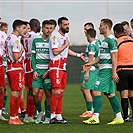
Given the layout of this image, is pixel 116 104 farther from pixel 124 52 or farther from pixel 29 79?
pixel 29 79

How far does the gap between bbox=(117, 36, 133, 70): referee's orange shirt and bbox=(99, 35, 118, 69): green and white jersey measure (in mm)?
Answer: 451

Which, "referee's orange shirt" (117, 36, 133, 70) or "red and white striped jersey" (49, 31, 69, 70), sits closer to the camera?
"red and white striped jersey" (49, 31, 69, 70)

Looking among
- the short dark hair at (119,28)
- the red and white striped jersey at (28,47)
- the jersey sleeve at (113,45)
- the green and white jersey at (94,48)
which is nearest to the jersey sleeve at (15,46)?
the red and white striped jersey at (28,47)

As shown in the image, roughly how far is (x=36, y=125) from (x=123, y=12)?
15836mm

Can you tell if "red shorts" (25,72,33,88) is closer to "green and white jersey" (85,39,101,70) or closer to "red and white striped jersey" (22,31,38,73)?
"red and white striped jersey" (22,31,38,73)

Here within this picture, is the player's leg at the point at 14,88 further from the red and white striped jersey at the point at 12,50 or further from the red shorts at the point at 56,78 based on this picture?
the red shorts at the point at 56,78

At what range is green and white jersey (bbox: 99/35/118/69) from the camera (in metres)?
11.6

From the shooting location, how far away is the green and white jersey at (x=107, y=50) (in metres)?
11.6

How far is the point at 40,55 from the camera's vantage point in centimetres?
1208

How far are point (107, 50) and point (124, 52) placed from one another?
21.5 inches

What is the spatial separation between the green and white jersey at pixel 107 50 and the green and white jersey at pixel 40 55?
40.3 inches

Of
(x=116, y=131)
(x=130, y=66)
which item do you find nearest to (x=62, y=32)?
(x=130, y=66)

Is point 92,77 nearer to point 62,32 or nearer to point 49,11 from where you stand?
point 62,32

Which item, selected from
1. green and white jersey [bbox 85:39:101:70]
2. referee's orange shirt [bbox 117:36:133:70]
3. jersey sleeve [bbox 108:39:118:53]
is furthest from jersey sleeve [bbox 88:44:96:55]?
jersey sleeve [bbox 108:39:118:53]
